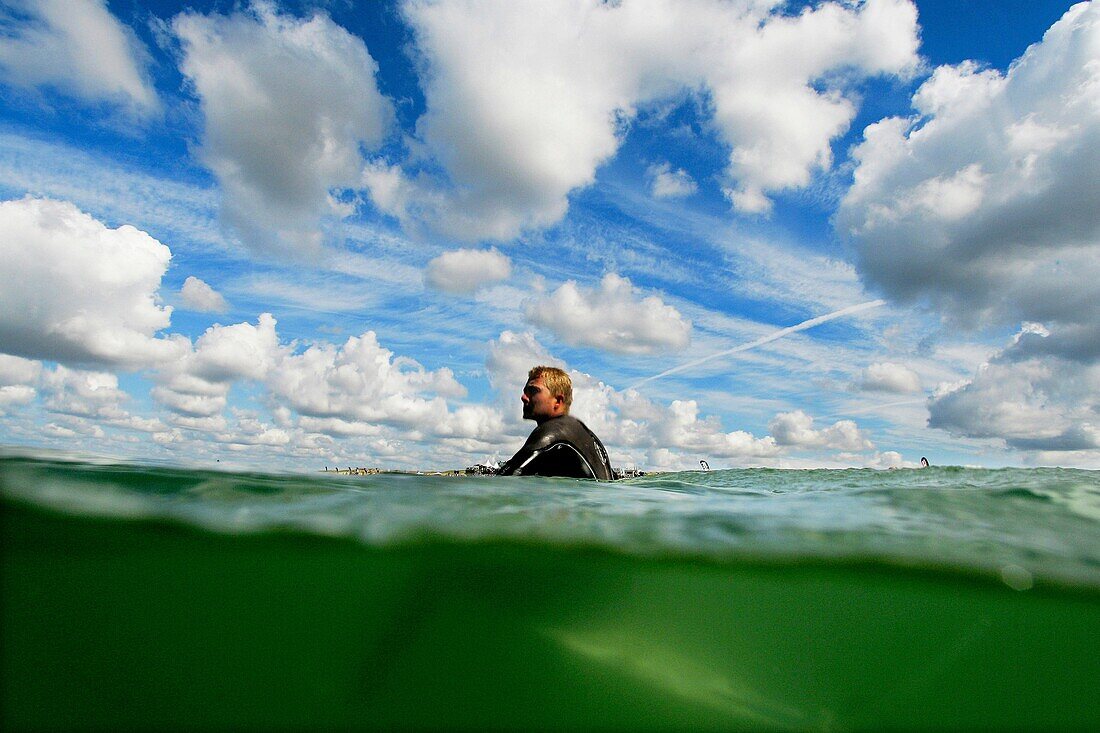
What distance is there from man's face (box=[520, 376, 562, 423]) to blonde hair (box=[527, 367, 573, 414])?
7 cm

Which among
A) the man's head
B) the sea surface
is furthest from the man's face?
the sea surface

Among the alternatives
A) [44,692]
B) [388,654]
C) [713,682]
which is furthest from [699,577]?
[44,692]

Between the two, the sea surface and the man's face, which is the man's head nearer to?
the man's face

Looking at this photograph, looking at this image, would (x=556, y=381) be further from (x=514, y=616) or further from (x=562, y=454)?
(x=514, y=616)

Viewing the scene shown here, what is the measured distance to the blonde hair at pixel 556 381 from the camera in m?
11.4

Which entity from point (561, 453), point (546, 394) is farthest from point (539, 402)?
point (561, 453)

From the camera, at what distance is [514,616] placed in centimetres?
397

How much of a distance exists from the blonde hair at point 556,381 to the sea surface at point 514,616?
5930 mm

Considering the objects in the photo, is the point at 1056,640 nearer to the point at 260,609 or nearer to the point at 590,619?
the point at 590,619

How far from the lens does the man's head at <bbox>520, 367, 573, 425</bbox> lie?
11312 millimetres

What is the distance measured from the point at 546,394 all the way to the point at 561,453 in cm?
180

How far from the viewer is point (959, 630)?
4.07 meters

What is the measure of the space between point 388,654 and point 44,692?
1.83 metres

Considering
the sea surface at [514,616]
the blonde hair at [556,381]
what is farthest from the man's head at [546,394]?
the sea surface at [514,616]
